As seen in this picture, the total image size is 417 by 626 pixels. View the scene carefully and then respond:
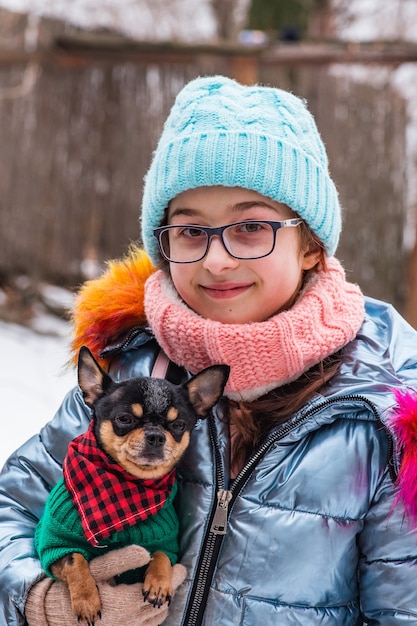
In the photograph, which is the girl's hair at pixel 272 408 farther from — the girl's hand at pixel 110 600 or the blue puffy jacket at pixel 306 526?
the girl's hand at pixel 110 600

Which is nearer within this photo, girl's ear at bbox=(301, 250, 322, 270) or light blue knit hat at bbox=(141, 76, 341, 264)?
light blue knit hat at bbox=(141, 76, 341, 264)

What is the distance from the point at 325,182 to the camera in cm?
167

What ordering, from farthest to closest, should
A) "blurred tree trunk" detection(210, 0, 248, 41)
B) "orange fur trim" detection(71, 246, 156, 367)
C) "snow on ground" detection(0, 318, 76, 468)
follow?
"blurred tree trunk" detection(210, 0, 248, 41), "snow on ground" detection(0, 318, 76, 468), "orange fur trim" detection(71, 246, 156, 367)

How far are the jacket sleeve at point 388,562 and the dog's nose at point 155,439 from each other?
51 centimetres

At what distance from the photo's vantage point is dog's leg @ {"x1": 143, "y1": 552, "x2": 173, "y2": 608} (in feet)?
4.84

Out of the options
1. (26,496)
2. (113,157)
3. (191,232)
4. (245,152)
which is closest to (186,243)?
(191,232)

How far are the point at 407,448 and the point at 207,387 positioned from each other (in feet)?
1.62

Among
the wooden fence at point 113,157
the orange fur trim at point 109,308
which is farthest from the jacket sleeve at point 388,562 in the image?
the wooden fence at point 113,157

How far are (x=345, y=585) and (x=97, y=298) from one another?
1.00 metres

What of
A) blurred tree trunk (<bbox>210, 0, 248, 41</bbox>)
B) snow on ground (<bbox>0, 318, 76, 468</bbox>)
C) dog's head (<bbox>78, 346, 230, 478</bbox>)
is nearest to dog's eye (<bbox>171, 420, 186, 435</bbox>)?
dog's head (<bbox>78, 346, 230, 478</bbox>)

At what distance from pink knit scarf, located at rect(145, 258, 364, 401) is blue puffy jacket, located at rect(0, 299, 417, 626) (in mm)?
92

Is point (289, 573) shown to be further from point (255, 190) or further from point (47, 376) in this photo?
point (47, 376)

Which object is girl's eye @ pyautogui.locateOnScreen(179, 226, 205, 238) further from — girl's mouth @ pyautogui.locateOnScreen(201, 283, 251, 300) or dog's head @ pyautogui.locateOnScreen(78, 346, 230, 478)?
dog's head @ pyautogui.locateOnScreen(78, 346, 230, 478)

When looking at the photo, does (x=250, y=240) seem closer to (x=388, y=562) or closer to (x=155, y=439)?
(x=155, y=439)
